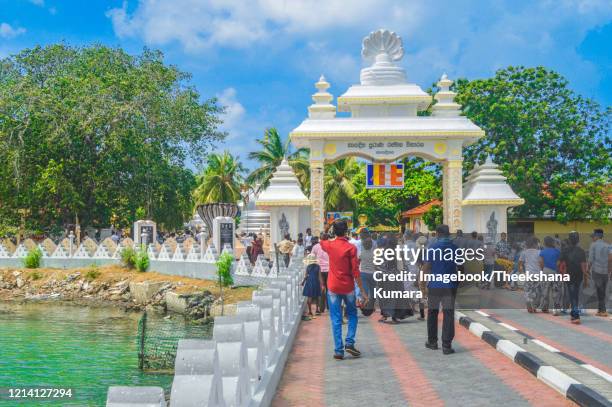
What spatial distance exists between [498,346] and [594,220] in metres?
27.8

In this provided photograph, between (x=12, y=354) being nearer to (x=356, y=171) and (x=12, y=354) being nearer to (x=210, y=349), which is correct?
(x=210, y=349)

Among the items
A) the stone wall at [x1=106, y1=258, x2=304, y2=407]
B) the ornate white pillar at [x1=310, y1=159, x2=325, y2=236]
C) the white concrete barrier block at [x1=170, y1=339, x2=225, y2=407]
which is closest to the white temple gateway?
the ornate white pillar at [x1=310, y1=159, x2=325, y2=236]

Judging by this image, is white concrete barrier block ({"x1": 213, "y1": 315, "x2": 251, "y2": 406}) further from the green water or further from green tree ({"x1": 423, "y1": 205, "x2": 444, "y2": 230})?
green tree ({"x1": 423, "y1": 205, "x2": 444, "y2": 230})

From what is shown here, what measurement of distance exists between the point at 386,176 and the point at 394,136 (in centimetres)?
167

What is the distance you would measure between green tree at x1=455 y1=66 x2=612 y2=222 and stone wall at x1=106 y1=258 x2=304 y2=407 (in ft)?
90.5

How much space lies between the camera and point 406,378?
8273 millimetres

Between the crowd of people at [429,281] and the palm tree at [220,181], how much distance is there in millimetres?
41120

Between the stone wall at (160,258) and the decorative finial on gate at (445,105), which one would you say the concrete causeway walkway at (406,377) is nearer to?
the stone wall at (160,258)

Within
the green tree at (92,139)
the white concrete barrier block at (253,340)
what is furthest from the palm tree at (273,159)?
the white concrete barrier block at (253,340)

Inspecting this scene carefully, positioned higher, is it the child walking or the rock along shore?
the child walking

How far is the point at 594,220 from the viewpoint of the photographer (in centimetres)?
3531

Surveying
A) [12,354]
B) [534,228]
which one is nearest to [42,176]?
[12,354]

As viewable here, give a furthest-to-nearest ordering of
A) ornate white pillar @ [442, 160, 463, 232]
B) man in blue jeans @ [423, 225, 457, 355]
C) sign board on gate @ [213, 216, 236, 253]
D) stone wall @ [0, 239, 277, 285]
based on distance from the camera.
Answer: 1. ornate white pillar @ [442, 160, 463, 232]
2. sign board on gate @ [213, 216, 236, 253]
3. stone wall @ [0, 239, 277, 285]
4. man in blue jeans @ [423, 225, 457, 355]

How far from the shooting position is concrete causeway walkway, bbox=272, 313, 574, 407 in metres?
7.27
